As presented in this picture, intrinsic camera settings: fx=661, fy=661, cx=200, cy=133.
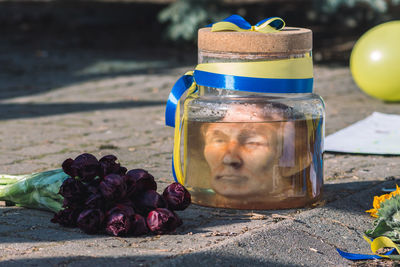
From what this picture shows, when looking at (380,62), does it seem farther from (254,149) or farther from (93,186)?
(93,186)

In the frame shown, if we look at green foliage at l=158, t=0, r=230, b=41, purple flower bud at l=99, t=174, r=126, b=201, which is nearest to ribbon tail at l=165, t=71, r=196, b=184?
purple flower bud at l=99, t=174, r=126, b=201

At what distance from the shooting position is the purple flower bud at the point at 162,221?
2.39 metres

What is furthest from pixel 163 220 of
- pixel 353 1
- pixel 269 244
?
pixel 353 1

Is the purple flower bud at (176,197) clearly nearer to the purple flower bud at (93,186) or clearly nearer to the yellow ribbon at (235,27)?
the purple flower bud at (93,186)

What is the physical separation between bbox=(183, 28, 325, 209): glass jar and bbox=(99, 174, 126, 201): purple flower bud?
0.46 meters

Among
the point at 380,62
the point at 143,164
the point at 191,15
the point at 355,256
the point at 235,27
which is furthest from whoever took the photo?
→ the point at 191,15

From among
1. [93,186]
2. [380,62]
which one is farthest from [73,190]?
[380,62]

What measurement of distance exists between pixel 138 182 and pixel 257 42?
734 mm

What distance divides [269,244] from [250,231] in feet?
0.39

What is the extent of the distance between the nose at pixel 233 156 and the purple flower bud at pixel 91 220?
0.58 meters

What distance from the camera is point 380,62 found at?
5.50m

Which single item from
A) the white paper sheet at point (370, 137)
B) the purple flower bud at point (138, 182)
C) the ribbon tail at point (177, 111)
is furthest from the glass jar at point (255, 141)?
the white paper sheet at point (370, 137)

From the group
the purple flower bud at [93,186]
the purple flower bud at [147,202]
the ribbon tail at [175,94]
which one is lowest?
the purple flower bud at [147,202]

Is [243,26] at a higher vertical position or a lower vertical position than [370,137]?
higher
